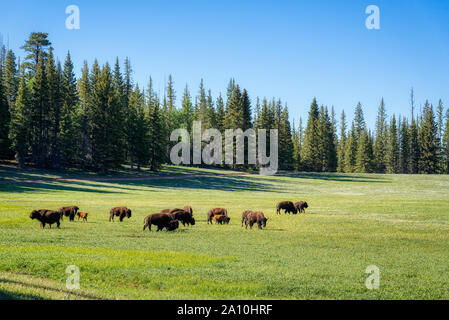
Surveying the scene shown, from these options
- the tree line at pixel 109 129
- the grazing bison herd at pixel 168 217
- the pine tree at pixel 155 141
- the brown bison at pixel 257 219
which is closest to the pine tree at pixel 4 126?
the tree line at pixel 109 129

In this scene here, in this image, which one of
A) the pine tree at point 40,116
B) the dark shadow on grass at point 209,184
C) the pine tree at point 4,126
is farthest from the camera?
the pine tree at point 40,116

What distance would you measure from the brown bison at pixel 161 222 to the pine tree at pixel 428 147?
106554 mm

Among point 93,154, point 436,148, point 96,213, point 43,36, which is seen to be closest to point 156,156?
point 93,154

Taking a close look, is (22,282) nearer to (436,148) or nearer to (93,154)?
(93,154)

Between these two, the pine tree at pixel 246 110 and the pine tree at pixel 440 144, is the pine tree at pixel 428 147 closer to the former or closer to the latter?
the pine tree at pixel 440 144

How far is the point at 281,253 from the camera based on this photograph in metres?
13.8

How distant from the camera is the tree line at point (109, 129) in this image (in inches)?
2665

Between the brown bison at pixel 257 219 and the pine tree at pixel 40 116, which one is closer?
the brown bison at pixel 257 219

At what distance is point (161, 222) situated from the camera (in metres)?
19.2

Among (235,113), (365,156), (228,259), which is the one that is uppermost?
(235,113)

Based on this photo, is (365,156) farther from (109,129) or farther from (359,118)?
(109,129)

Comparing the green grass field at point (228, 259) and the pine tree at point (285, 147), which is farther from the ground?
the pine tree at point (285, 147)

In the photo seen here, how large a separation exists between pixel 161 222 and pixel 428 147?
108m

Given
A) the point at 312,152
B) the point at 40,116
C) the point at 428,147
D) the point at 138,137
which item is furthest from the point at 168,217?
the point at 428,147
